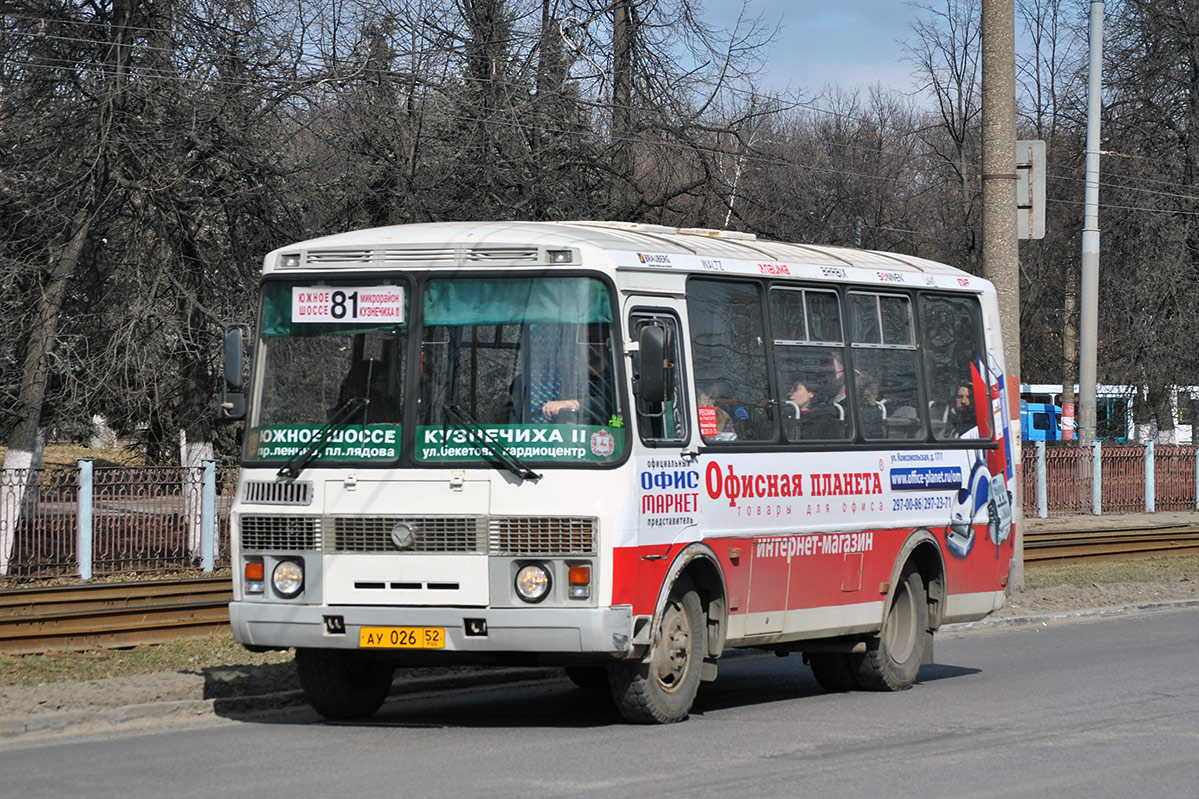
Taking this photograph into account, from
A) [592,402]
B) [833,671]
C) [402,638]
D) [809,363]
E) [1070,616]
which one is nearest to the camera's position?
[402,638]

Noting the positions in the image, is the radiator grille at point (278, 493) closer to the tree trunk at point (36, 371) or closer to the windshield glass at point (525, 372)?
the windshield glass at point (525, 372)

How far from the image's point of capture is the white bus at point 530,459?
9906 mm

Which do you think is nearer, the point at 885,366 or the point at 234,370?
the point at 234,370

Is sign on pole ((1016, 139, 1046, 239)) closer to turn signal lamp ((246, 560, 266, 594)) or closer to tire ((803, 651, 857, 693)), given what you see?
tire ((803, 651, 857, 693))

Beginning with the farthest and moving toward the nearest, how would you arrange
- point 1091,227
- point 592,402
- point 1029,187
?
1. point 1091,227
2. point 1029,187
3. point 592,402

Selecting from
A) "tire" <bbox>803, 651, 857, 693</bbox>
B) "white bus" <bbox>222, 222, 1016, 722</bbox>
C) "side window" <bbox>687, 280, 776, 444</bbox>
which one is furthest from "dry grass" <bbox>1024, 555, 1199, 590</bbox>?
"white bus" <bbox>222, 222, 1016, 722</bbox>

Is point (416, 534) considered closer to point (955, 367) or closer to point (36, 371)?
point (955, 367)

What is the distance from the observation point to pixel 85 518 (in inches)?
879

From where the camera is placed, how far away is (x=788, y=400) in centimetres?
1175

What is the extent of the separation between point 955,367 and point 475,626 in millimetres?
5366

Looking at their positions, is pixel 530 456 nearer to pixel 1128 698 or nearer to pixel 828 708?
pixel 828 708

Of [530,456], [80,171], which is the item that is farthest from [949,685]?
[80,171]

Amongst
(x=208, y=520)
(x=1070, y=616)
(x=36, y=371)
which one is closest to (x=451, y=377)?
(x=1070, y=616)

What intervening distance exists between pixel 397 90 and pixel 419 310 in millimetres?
16837
